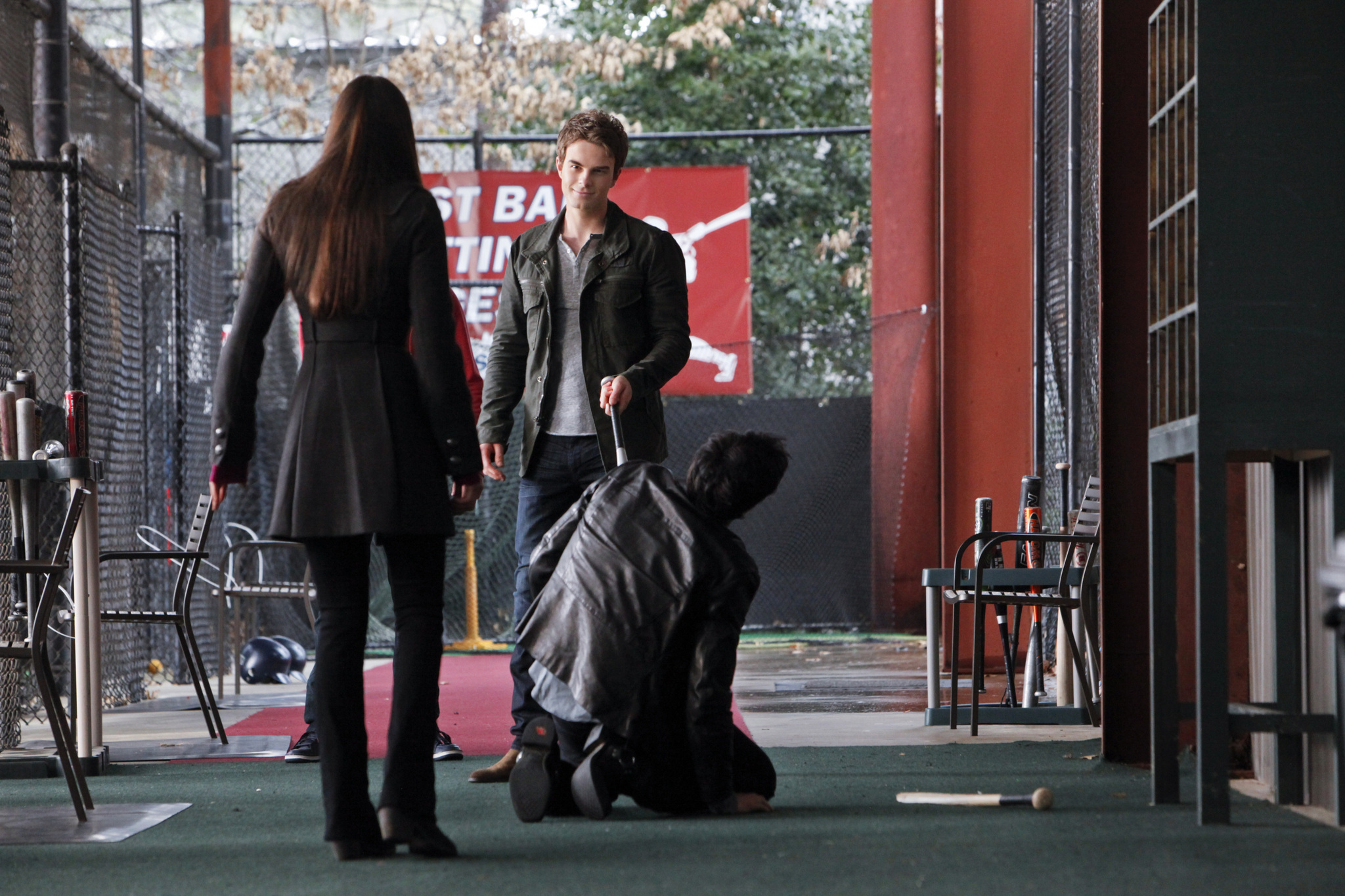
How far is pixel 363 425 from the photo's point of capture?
2869 mm

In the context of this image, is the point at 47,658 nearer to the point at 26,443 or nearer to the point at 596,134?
the point at 26,443

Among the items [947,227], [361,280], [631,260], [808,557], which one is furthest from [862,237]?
[361,280]

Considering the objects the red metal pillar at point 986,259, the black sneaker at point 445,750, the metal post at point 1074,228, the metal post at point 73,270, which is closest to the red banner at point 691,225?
the red metal pillar at point 986,259

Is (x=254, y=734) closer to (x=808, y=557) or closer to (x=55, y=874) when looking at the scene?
(x=55, y=874)

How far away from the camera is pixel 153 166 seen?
8703 mm

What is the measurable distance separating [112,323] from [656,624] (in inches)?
178

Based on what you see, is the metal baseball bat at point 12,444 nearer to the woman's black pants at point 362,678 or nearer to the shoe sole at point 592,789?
the woman's black pants at point 362,678

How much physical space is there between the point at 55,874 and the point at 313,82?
15.3 m

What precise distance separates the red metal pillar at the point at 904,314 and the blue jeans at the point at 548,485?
6.05 m

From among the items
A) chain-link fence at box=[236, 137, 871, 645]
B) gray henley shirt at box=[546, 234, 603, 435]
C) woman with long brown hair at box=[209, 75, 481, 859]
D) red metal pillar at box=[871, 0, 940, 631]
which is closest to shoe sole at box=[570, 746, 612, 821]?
woman with long brown hair at box=[209, 75, 481, 859]

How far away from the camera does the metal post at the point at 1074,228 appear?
20.5ft

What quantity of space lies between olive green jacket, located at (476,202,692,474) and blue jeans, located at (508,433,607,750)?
41mm

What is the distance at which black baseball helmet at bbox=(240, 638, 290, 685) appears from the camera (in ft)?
26.3

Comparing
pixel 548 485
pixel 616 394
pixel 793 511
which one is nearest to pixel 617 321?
pixel 616 394
